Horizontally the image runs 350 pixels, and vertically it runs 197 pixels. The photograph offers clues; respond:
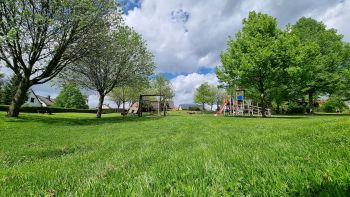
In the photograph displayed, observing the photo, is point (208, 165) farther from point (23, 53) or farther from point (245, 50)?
point (245, 50)

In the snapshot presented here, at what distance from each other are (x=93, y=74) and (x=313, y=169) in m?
41.0

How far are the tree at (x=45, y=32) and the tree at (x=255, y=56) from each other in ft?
57.0

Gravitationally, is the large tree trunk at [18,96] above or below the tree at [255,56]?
below

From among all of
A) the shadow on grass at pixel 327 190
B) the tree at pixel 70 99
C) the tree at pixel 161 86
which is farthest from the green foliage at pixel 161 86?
the shadow on grass at pixel 327 190

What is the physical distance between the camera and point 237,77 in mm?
35500

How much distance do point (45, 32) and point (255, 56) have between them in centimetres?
2377

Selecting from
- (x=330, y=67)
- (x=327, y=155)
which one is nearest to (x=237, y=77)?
(x=330, y=67)

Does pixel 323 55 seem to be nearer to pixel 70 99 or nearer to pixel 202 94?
pixel 202 94

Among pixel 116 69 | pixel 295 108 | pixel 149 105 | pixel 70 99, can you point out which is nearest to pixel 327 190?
pixel 116 69

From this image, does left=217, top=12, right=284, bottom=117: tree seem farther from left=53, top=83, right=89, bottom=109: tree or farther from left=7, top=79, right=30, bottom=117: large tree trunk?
left=53, top=83, right=89, bottom=109: tree

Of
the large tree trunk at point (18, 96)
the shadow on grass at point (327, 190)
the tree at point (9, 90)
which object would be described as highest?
the tree at point (9, 90)

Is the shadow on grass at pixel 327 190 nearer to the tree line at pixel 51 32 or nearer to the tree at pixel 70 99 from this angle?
the tree line at pixel 51 32

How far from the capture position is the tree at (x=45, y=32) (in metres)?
24.4

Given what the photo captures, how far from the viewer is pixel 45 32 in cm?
2538
